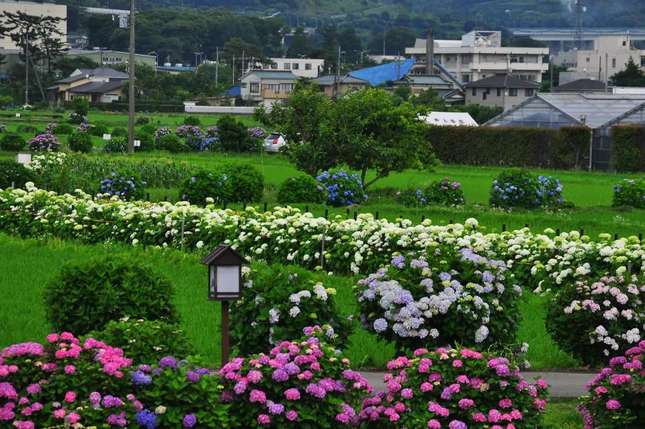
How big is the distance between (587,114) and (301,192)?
25.3 meters

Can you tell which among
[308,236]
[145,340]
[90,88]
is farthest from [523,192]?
[90,88]

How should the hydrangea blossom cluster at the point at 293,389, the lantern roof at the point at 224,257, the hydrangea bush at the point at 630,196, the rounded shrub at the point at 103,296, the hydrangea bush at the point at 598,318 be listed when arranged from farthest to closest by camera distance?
the hydrangea bush at the point at 630,196 < the rounded shrub at the point at 103,296 < the hydrangea bush at the point at 598,318 < the lantern roof at the point at 224,257 < the hydrangea blossom cluster at the point at 293,389

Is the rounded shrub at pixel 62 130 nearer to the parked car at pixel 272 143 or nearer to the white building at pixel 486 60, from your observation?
the parked car at pixel 272 143

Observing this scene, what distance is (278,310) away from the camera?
1302 cm

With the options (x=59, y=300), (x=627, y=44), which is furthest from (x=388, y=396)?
(x=627, y=44)

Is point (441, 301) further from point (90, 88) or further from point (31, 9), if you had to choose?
point (31, 9)

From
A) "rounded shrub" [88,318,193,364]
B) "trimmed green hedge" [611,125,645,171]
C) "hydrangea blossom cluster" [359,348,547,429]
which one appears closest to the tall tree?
"trimmed green hedge" [611,125,645,171]

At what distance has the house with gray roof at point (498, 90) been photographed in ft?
334

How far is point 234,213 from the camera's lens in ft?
75.0

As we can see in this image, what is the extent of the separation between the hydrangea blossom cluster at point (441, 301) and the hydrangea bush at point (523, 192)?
16662 mm

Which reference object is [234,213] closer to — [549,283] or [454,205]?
[549,283]

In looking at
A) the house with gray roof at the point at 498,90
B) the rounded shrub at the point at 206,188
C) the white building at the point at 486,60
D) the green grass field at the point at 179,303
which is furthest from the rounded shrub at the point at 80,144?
the white building at the point at 486,60

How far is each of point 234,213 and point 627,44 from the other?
5161 inches

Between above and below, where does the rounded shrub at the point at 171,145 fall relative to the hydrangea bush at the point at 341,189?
below
